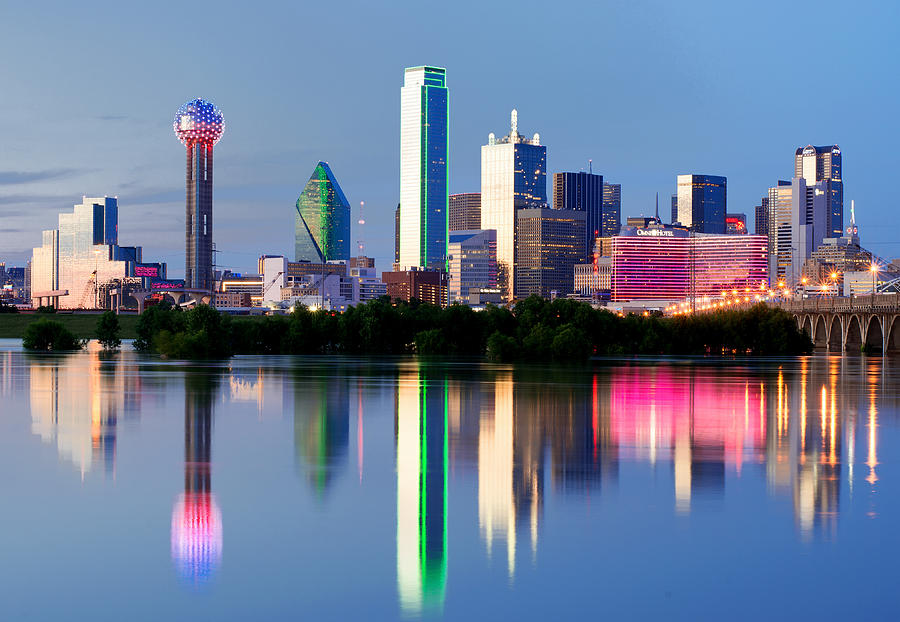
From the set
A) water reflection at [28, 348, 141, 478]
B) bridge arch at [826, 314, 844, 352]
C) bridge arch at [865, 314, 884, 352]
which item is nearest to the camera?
water reflection at [28, 348, 141, 478]

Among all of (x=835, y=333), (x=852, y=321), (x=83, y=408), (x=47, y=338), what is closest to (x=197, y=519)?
(x=83, y=408)

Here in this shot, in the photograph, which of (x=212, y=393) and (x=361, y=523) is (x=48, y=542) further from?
(x=212, y=393)

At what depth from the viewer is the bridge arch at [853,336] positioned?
15600cm

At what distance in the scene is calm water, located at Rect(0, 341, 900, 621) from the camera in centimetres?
1623

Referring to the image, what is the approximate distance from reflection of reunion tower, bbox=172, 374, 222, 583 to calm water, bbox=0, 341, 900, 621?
78 mm

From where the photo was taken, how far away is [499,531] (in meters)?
20.4

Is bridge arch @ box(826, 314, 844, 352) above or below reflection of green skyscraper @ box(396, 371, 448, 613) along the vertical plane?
above

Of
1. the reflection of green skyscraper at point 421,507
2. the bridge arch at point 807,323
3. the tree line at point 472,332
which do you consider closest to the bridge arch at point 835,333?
the bridge arch at point 807,323

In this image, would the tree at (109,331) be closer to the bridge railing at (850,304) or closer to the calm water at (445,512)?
the calm water at (445,512)

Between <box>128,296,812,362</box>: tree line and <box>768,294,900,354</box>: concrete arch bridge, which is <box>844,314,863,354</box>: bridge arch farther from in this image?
<box>128,296,812,362</box>: tree line

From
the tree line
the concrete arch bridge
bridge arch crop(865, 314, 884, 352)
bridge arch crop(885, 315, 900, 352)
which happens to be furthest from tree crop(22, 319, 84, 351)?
bridge arch crop(885, 315, 900, 352)

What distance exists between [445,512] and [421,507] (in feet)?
2.48

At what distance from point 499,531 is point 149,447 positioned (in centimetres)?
1460

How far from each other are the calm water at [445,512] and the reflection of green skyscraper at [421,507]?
0.07 meters
